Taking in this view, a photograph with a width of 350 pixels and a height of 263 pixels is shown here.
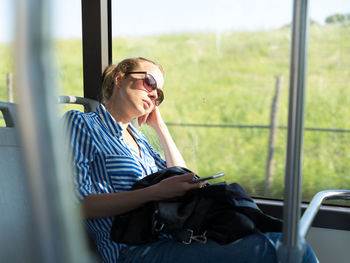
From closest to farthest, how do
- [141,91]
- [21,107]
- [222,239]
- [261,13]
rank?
[21,107]
[222,239]
[141,91]
[261,13]

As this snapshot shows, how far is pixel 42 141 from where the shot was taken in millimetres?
276

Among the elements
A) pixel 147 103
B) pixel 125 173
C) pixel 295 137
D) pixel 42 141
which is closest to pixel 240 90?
pixel 147 103

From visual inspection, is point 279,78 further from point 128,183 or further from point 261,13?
point 128,183

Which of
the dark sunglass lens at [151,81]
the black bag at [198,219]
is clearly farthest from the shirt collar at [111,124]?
the black bag at [198,219]

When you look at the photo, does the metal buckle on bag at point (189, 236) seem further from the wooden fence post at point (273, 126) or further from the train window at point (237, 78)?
the wooden fence post at point (273, 126)

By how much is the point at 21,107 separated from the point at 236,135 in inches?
201

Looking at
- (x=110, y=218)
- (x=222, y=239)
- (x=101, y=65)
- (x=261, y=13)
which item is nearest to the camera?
(x=222, y=239)

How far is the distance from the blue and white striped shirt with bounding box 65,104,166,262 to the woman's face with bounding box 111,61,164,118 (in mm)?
128

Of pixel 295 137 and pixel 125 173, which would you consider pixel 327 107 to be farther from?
pixel 295 137

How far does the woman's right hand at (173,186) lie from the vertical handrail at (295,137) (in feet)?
1.80

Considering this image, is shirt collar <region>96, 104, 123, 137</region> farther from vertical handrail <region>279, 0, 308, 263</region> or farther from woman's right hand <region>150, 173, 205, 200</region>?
vertical handrail <region>279, 0, 308, 263</region>

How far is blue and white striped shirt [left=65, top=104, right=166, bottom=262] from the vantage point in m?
1.25

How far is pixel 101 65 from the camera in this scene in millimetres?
1850

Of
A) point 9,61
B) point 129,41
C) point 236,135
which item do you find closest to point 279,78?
point 236,135
